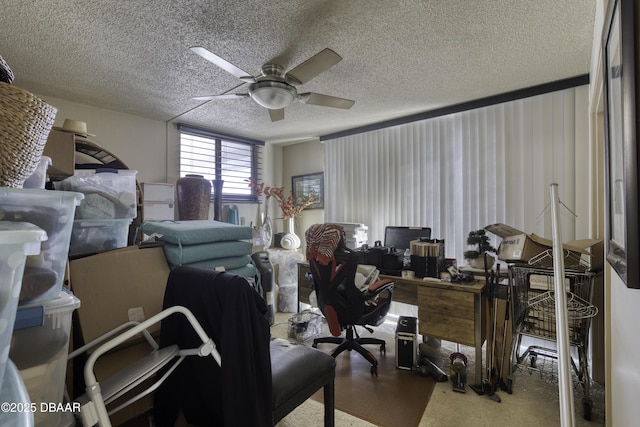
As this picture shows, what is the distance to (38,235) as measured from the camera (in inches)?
20.6

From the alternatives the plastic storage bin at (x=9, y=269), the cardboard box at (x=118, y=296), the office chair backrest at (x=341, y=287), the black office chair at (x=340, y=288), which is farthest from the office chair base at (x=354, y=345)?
the plastic storage bin at (x=9, y=269)

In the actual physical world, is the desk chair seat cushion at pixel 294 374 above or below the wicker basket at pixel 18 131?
below

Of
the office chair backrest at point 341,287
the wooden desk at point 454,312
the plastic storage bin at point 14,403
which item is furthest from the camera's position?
the office chair backrest at point 341,287

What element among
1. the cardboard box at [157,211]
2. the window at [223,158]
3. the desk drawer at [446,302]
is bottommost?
the desk drawer at [446,302]

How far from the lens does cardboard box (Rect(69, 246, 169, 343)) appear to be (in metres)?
1.38

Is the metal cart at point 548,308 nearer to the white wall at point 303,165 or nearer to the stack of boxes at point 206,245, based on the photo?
the stack of boxes at point 206,245

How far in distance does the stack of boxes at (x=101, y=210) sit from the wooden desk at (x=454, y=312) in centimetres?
215

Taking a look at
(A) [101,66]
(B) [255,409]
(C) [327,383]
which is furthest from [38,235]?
(A) [101,66]

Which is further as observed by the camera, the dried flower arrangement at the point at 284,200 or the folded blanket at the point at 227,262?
the dried flower arrangement at the point at 284,200

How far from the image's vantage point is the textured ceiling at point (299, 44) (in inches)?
63.7

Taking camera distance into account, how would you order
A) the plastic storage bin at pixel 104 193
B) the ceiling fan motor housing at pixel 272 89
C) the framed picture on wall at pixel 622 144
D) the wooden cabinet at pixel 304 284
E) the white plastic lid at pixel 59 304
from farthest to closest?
the wooden cabinet at pixel 304 284, the ceiling fan motor housing at pixel 272 89, the plastic storage bin at pixel 104 193, the white plastic lid at pixel 59 304, the framed picture on wall at pixel 622 144

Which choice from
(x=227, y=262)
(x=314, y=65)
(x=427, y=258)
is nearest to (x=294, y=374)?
(x=227, y=262)

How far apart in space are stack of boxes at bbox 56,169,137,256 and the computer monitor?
2.54 meters

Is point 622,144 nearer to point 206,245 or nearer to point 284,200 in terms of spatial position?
point 206,245
